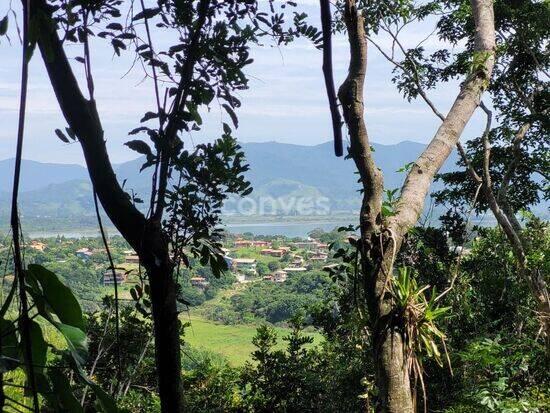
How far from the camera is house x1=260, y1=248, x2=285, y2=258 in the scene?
27344 millimetres

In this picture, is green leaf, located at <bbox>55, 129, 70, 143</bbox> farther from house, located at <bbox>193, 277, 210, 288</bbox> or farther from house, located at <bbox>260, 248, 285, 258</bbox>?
house, located at <bbox>260, 248, 285, 258</bbox>

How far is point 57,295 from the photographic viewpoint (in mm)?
607

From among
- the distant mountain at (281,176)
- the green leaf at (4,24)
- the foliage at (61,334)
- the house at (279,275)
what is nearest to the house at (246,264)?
the house at (279,275)

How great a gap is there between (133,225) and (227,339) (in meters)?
16.3

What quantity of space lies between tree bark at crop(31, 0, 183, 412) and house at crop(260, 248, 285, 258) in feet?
85.7

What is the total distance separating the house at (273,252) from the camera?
89.7 feet

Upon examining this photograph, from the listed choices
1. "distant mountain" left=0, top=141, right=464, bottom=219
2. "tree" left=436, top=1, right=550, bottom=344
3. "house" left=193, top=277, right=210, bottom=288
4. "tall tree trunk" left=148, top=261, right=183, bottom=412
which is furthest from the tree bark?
"distant mountain" left=0, top=141, right=464, bottom=219

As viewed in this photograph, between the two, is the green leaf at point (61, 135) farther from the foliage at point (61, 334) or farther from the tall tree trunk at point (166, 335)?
the foliage at point (61, 334)

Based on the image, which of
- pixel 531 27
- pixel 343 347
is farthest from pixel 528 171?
pixel 343 347

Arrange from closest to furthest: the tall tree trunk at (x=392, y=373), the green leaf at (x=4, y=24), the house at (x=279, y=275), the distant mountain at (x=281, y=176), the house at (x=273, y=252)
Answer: the green leaf at (x=4, y=24) → the tall tree trunk at (x=392, y=373) → the house at (x=279, y=275) → the house at (x=273, y=252) → the distant mountain at (x=281, y=176)

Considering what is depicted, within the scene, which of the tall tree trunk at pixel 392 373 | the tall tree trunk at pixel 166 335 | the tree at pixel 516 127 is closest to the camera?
the tall tree trunk at pixel 166 335

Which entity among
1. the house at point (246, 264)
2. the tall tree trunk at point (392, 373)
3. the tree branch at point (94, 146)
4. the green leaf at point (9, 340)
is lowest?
the house at point (246, 264)

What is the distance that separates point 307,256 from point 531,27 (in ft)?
61.4

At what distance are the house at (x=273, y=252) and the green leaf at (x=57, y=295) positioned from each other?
2656cm
